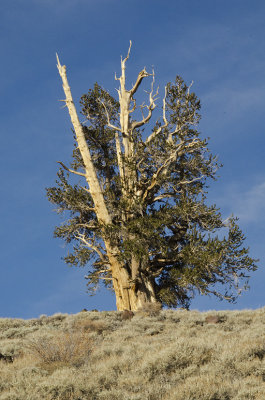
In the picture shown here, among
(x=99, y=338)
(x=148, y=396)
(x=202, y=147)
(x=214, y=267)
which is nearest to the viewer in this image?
(x=148, y=396)

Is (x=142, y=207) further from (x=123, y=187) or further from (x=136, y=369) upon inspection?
(x=136, y=369)

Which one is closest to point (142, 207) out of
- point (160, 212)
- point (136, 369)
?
point (160, 212)

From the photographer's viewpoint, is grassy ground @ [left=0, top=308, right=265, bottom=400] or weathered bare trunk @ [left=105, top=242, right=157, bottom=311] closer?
grassy ground @ [left=0, top=308, right=265, bottom=400]

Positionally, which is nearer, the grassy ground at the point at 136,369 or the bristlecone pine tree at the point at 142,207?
the grassy ground at the point at 136,369

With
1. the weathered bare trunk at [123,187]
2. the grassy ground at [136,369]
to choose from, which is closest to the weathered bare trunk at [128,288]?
the weathered bare trunk at [123,187]

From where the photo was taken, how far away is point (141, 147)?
2231cm

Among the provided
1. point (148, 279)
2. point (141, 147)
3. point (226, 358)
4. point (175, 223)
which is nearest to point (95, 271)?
point (148, 279)

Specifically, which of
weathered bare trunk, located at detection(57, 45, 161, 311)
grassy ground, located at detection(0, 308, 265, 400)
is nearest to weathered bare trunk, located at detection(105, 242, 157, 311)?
weathered bare trunk, located at detection(57, 45, 161, 311)

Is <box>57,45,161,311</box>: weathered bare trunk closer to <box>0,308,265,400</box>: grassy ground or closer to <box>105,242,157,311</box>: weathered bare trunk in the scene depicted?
<box>105,242,157,311</box>: weathered bare trunk

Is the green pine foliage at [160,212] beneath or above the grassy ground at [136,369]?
above

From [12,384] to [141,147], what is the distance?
15.1 m

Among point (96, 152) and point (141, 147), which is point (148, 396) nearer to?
point (141, 147)

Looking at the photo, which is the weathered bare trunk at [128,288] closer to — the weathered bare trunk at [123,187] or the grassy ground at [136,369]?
the weathered bare trunk at [123,187]

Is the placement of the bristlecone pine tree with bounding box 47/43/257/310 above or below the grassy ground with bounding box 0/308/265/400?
above
